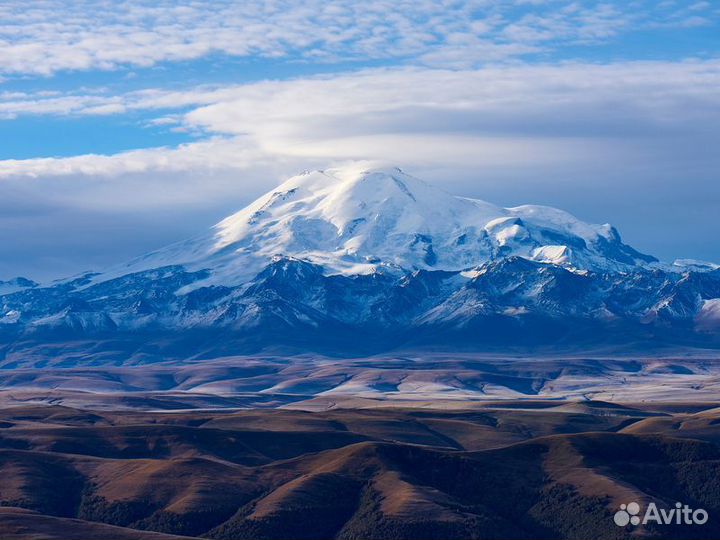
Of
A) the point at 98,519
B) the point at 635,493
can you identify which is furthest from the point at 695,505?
the point at 98,519

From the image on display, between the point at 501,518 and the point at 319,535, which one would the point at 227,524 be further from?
the point at 501,518

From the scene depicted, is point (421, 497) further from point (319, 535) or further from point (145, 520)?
point (145, 520)

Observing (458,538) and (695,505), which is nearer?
(458,538)

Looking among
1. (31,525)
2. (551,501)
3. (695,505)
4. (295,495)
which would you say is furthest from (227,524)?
(695,505)

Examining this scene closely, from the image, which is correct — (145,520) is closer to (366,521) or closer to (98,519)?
(98,519)

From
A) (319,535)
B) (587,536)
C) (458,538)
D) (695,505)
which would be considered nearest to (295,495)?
(319,535)

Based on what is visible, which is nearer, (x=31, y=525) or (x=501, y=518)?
(x=31, y=525)
